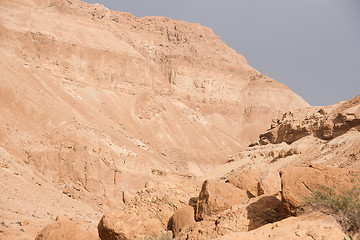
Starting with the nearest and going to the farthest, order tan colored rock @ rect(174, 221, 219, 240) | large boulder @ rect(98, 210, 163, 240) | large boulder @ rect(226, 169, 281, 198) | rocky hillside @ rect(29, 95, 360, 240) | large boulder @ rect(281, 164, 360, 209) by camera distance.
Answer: rocky hillside @ rect(29, 95, 360, 240) → large boulder @ rect(281, 164, 360, 209) → tan colored rock @ rect(174, 221, 219, 240) → large boulder @ rect(98, 210, 163, 240) → large boulder @ rect(226, 169, 281, 198)

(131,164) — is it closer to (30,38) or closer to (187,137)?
(187,137)

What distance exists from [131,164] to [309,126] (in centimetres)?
1908

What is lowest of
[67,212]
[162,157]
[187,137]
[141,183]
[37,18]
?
[67,212]

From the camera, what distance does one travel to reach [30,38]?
49.6 m

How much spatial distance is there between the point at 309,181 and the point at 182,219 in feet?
10.0

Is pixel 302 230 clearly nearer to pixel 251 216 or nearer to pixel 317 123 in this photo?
pixel 251 216

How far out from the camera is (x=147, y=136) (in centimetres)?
4962

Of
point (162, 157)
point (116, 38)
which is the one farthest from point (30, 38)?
point (162, 157)

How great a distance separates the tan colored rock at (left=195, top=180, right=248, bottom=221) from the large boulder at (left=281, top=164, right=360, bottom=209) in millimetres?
1776

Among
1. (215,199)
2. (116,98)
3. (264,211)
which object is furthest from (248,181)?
(116,98)

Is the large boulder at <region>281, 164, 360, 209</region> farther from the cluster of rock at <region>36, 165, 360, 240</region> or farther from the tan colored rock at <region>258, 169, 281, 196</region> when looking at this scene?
the tan colored rock at <region>258, 169, 281, 196</region>

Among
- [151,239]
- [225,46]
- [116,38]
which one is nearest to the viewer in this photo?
[151,239]

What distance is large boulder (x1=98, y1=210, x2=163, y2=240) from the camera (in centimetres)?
840

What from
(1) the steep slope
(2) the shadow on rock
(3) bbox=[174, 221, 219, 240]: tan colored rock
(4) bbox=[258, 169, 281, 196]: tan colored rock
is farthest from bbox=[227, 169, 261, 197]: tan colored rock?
(1) the steep slope
